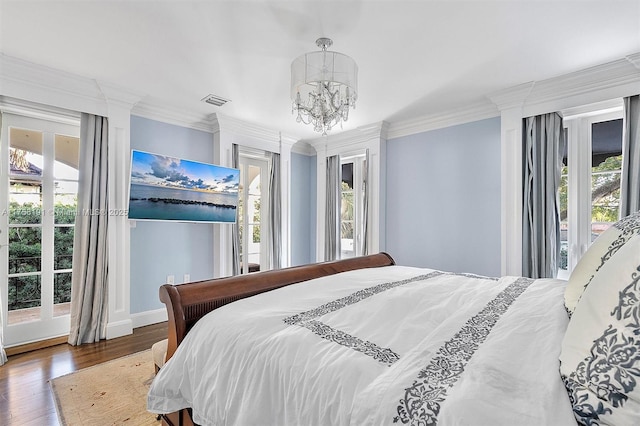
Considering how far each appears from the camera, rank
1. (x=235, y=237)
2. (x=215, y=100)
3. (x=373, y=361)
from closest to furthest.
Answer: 1. (x=373, y=361)
2. (x=215, y=100)
3. (x=235, y=237)

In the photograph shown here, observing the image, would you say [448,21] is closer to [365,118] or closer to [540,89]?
[540,89]

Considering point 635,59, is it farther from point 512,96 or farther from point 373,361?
point 373,361

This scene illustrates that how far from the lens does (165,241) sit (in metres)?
3.64

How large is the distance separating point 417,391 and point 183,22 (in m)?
2.46

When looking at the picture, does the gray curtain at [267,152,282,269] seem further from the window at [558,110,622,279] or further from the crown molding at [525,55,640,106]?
the window at [558,110,622,279]

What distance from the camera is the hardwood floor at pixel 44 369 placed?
6.10 ft

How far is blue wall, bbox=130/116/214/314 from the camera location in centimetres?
343

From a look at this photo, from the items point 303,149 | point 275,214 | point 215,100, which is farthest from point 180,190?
point 303,149

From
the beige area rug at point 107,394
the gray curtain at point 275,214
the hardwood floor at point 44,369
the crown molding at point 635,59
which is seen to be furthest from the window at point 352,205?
the beige area rug at point 107,394

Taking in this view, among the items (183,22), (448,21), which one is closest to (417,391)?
(448,21)

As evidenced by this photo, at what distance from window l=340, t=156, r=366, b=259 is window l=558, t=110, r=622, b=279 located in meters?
2.34

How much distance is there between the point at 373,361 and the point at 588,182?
Answer: 320 centimetres

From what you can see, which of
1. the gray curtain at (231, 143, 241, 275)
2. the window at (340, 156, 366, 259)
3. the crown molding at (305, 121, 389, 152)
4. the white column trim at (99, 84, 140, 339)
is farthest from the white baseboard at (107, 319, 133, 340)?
the crown molding at (305, 121, 389, 152)

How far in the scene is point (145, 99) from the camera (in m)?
A: 3.35
